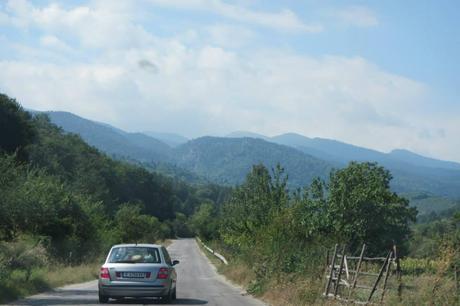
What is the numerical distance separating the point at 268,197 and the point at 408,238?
677 inches

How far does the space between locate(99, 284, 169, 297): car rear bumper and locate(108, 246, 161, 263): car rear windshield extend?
2.56 ft

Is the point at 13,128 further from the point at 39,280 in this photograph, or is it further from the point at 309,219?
the point at 39,280

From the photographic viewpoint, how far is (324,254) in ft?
78.1

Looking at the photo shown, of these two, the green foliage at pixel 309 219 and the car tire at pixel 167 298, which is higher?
the green foliage at pixel 309 219

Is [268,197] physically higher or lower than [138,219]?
higher

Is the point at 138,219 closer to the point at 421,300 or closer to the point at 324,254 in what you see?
the point at 324,254

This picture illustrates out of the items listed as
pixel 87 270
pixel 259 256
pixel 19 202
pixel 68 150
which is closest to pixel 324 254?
pixel 259 256

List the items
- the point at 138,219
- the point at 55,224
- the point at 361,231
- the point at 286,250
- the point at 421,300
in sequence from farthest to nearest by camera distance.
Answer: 1. the point at 138,219
2. the point at 361,231
3. the point at 55,224
4. the point at 286,250
5. the point at 421,300

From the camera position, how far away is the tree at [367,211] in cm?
4659

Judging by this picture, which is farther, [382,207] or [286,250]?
[382,207]

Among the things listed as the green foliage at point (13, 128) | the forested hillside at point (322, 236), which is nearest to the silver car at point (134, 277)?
the forested hillside at point (322, 236)

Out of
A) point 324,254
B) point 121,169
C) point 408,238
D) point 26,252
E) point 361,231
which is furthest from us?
point 121,169

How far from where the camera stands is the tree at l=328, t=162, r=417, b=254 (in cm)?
4659

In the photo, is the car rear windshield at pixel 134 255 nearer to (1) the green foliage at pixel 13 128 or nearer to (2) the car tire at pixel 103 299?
(2) the car tire at pixel 103 299
